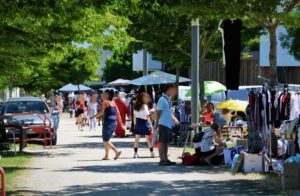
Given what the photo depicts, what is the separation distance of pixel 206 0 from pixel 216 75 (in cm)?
4047

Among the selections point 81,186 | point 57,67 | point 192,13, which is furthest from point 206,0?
point 57,67

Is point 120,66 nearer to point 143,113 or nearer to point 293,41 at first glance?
point 293,41

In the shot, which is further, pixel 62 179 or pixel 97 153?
pixel 97 153

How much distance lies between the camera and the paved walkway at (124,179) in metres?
10.6

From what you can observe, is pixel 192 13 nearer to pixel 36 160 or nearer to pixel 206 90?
pixel 36 160

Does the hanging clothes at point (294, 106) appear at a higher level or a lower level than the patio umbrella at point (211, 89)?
lower

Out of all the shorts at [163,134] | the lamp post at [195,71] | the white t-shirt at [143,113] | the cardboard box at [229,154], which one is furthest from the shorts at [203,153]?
the lamp post at [195,71]

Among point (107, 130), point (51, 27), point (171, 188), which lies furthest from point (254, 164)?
point (51, 27)

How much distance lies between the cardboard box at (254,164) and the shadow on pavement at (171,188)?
77cm

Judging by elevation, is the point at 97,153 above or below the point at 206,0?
below

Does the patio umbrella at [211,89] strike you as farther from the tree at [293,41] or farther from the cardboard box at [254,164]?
the cardboard box at [254,164]

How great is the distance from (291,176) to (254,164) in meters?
2.23

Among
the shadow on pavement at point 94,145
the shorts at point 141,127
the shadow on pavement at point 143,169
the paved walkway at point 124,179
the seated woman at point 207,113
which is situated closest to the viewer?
the paved walkway at point 124,179

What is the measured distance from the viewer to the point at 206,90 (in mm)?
27234
